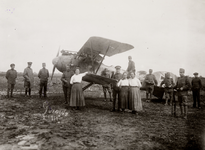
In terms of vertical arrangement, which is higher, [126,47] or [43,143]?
[126,47]

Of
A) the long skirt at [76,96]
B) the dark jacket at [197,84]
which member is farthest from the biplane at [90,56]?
the dark jacket at [197,84]

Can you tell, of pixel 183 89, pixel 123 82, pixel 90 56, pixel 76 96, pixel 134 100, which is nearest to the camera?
pixel 183 89

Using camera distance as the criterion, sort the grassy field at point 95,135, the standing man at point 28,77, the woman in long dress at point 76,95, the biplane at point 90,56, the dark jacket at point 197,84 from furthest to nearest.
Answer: the standing man at point 28,77 → the dark jacket at point 197,84 → the biplane at point 90,56 → the woman in long dress at point 76,95 → the grassy field at point 95,135

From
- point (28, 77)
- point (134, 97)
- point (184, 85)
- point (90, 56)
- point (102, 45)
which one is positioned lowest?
point (134, 97)

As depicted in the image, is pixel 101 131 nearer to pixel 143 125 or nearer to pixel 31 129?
pixel 143 125

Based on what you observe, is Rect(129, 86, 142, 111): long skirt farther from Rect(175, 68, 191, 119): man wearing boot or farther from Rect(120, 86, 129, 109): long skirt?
Rect(175, 68, 191, 119): man wearing boot

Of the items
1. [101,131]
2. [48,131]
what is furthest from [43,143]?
[101,131]

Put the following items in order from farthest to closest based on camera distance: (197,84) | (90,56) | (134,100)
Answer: (90,56)
(197,84)
(134,100)

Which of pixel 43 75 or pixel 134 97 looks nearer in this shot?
pixel 134 97

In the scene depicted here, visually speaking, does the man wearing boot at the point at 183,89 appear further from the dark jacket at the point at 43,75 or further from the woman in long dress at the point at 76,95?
the dark jacket at the point at 43,75

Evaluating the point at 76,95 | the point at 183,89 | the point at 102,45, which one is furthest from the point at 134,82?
the point at 102,45

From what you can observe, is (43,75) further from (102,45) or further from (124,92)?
(124,92)

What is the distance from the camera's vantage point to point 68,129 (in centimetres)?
418

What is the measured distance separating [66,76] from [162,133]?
530cm
